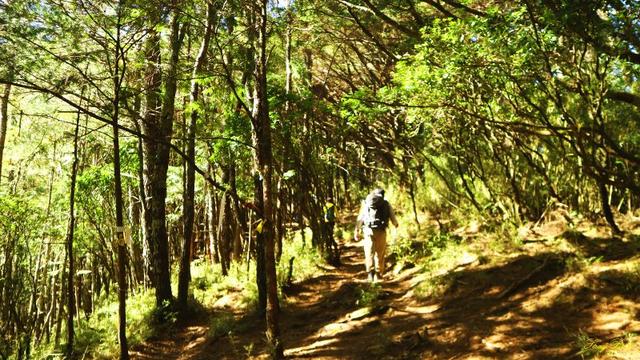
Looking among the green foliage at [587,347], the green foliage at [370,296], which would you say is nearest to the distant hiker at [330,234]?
the green foliage at [370,296]

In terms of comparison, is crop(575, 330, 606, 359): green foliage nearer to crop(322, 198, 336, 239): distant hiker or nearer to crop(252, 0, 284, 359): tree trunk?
crop(252, 0, 284, 359): tree trunk

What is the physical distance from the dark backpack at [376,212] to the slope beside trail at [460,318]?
1.12m

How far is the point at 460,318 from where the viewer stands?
18.8ft

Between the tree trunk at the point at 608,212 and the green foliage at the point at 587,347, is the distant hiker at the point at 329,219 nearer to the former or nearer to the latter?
the tree trunk at the point at 608,212

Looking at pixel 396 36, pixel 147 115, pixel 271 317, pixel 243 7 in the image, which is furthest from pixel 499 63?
pixel 147 115

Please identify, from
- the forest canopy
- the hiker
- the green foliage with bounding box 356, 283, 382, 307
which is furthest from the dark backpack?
the forest canopy

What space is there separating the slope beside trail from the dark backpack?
1.12 meters

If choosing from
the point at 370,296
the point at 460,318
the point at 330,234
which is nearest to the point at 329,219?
the point at 330,234

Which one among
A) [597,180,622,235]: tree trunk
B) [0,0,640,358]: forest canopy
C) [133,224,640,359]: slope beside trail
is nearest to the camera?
[133,224,640,359]: slope beside trail

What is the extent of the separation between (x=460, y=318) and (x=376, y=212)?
2822 mm

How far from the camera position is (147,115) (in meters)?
9.00

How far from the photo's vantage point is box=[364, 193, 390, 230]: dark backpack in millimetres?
8125

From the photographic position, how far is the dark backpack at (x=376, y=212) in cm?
812

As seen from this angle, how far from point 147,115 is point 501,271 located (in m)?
7.27
